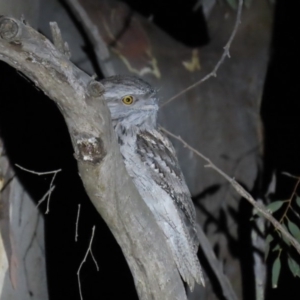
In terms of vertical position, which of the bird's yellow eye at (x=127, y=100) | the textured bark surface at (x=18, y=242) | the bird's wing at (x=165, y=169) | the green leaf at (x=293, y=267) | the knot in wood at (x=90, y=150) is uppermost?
the knot in wood at (x=90, y=150)

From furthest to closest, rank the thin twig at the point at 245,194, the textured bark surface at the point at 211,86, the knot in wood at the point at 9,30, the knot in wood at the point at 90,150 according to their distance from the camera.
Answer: the textured bark surface at the point at 211,86 < the thin twig at the point at 245,194 < the knot in wood at the point at 90,150 < the knot in wood at the point at 9,30

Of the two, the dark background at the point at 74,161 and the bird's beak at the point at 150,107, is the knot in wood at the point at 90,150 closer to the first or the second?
the bird's beak at the point at 150,107

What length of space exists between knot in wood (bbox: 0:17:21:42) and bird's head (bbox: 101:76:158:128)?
41.7 inches

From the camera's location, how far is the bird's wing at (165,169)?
8.41ft

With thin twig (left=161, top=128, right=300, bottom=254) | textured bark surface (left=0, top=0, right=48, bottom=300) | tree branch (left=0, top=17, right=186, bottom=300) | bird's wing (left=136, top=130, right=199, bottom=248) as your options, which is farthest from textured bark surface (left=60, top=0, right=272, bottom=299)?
tree branch (left=0, top=17, right=186, bottom=300)

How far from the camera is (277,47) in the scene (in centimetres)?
401

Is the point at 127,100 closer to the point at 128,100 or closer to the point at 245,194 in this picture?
the point at 128,100

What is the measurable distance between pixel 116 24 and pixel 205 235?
4.44ft

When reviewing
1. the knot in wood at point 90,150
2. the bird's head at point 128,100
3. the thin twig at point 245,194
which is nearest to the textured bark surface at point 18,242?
the bird's head at point 128,100

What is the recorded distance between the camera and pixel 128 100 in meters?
2.68

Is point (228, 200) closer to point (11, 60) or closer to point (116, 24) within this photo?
point (116, 24)

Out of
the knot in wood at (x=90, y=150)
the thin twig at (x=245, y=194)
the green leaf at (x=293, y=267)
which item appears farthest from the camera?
the green leaf at (x=293, y=267)

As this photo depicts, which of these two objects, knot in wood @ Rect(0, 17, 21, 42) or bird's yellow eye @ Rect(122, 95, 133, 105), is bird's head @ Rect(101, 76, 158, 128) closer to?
bird's yellow eye @ Rect(122, 95, 133, 105)

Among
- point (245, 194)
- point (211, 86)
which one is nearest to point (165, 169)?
point (245, 194)
